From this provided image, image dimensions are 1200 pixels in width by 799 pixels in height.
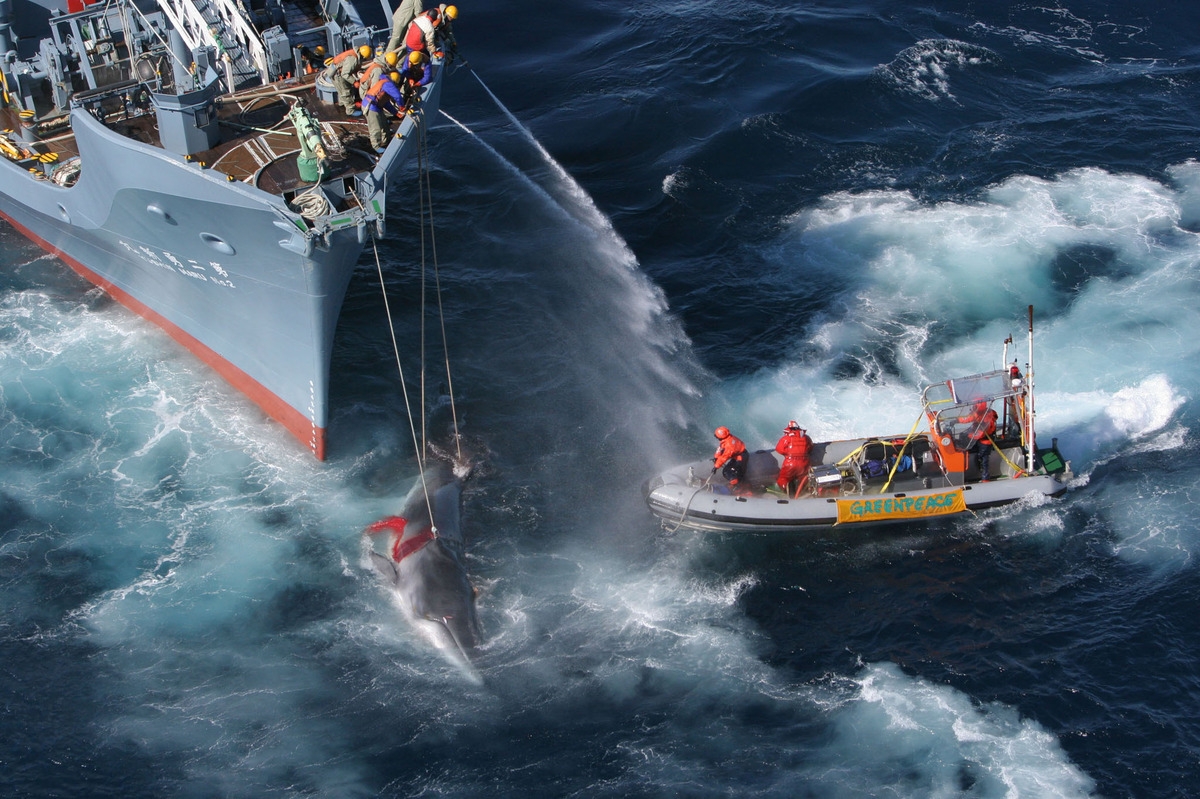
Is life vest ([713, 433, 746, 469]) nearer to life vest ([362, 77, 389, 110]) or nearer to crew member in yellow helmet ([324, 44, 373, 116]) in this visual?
life vest ([362, 77, 389, 110])

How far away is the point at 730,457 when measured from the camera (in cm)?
2355

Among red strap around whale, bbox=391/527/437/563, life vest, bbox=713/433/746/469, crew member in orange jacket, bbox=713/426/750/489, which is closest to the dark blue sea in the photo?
red strap around whale, bbox=391/527/437/563

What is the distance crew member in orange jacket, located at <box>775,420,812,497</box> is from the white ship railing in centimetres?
1634

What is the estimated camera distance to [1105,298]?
100.0ft

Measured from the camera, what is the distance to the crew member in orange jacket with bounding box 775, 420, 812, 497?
23.7 m

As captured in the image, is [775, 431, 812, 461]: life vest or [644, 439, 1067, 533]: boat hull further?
[775, 431, 812, 461]: life vest

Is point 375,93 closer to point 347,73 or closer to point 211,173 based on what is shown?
point 347,73

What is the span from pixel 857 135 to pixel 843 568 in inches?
727

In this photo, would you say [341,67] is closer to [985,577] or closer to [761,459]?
[761,459]

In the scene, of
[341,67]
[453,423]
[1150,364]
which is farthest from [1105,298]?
Result: [341,67]

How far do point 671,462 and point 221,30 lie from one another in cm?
1640

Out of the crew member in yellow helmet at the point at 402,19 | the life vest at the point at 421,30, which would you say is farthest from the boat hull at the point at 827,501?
the crew member in yellow helmet at the point at 402,19

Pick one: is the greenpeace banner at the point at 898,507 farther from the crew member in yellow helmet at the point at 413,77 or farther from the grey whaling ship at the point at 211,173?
the crew member in yellow helmet at the point at 413,77

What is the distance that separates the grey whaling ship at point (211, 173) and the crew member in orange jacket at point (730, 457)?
8.85 m
